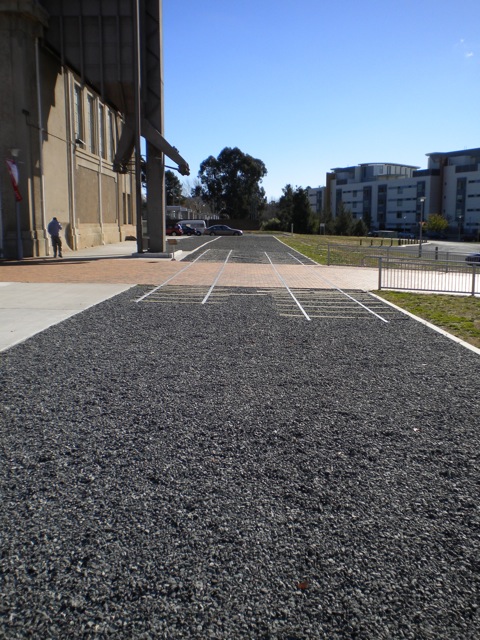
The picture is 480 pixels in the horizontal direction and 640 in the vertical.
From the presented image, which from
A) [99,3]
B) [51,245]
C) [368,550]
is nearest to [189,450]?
[368,550]

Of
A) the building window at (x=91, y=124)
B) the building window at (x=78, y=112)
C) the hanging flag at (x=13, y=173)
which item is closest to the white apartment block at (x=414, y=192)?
the building window at (x=91, y=124)

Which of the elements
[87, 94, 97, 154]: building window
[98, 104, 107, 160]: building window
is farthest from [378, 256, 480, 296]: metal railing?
[98, 104, 107, 160]: building window

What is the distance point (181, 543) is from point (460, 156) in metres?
128

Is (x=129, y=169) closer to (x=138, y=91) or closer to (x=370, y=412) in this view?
(x=138, y=91)

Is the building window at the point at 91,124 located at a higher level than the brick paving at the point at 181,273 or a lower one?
higher

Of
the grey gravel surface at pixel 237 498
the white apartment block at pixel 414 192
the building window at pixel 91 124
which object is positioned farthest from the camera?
the white apartment block at pixel 414 192

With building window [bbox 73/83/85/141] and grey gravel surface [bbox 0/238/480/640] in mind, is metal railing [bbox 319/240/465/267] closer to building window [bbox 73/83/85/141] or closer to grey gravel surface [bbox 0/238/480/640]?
building window [bbox 73/83/85/141]

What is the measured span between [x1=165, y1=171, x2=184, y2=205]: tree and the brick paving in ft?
282

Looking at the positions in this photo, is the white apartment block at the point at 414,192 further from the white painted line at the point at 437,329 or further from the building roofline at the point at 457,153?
the white painted line at the point at 437,329

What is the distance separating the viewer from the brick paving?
61.3 ft

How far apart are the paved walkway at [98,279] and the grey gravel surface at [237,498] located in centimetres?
373

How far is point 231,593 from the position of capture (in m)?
3.12

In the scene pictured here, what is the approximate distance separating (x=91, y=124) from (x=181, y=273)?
19826 millimetres

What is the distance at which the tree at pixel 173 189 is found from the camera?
10981cm
